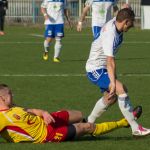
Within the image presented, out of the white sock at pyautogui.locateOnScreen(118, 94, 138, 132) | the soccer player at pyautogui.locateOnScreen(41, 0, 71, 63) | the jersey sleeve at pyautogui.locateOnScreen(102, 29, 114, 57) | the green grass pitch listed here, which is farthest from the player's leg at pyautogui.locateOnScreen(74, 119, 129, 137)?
the soccer player at pyautogui.locateOnScreen(41, 0, 71, 63)

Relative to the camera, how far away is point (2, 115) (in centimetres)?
961

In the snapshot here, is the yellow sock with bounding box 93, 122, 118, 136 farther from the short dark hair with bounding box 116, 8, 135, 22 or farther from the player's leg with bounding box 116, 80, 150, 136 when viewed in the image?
the short dark hair with bounding box 116, 8, 135, 22

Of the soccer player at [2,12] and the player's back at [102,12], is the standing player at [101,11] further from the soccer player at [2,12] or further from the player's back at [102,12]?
the soccer player at [2,12]

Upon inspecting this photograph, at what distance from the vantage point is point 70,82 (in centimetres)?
1725

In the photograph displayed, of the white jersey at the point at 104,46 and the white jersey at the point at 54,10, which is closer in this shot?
the white jersey at the point at 104,46

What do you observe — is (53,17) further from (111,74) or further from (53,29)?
(111,74)

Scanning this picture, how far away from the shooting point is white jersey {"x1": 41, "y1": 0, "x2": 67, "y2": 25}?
2275 centimetres

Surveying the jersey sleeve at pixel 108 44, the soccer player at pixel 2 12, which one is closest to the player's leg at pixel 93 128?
the jersey sleeve at pixel 108 44

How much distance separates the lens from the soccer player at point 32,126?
379 inches

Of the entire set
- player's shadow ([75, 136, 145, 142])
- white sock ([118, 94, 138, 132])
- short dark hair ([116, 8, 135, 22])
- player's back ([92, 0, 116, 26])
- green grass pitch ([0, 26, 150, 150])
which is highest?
short dark hair ([116, 8, 135, 22])

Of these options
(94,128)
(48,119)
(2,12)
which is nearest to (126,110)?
(94,128)

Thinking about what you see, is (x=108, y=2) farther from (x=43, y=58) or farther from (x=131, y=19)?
(x=131, y=19)

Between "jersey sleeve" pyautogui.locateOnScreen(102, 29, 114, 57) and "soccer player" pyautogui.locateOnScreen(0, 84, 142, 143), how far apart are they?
1.09 meters

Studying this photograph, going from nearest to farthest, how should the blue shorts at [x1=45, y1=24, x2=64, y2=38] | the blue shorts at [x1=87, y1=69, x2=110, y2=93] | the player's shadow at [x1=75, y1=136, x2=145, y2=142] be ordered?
the player's shadow at [x1=75, y1=136, x2=145, y2=142], the blue shorts at [x1=87, y1=69, x2=110, y2=93], the blue shorts at [x1=45, y1=24, x2=64, y2=38]
